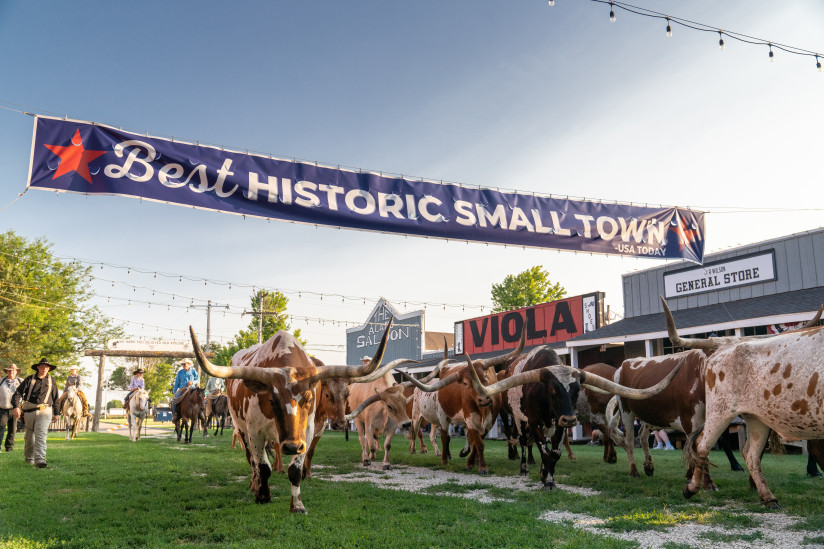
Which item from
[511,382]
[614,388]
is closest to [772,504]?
[614,388]

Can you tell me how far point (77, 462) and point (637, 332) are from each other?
15042 millimetres

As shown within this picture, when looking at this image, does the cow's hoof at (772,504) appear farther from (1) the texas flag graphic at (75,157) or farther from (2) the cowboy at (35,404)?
(2) the cowboy at (35,404)

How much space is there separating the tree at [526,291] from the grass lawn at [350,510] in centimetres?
3103

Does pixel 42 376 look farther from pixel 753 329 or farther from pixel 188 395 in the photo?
pixel 753 329

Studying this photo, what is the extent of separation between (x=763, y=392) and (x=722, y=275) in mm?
13768

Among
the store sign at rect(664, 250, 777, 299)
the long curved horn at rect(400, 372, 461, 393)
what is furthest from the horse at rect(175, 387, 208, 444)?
the store sign at rect(664, 250, 777, 299)

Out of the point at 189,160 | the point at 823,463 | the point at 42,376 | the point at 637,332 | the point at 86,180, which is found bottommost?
the point at 823,463

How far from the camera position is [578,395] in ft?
25.3

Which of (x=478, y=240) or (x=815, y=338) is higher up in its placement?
(x=478, y=240)

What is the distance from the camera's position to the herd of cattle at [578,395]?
18.5 ft

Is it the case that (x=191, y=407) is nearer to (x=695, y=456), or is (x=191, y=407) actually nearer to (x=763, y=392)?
(x=695, y=456)

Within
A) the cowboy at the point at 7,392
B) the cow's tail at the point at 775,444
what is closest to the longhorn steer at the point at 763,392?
the cow's tail at the point at 775,444

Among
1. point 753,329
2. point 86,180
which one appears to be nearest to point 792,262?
point 753,329

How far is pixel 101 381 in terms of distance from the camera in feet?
96.9
